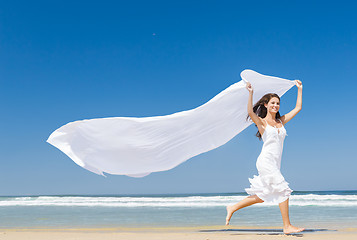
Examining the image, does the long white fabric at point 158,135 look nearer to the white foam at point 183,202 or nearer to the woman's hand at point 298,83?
the woman's hand at point 298,83

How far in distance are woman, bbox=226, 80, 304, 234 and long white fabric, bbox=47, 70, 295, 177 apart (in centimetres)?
71

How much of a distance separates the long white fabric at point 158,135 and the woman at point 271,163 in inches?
27.8

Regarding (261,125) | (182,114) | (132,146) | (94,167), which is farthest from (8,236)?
(261,125)

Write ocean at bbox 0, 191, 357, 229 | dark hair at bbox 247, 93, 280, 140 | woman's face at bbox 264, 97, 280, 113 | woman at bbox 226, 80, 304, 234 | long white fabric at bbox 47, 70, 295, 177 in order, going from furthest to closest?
ocean at bbox 0, 191, 357, 229 < long white fabric at bbox 47, 70, 295, 177 < dark hair at bbox 247, 93, 280, 140 < woman's face at bbox 264, 97, 280, 113 < woman at bbox 226, 80, 304, 234

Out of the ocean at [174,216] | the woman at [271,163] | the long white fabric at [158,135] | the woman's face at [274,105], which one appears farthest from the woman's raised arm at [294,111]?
the ocean at [174,216]

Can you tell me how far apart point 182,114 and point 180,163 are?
813mm

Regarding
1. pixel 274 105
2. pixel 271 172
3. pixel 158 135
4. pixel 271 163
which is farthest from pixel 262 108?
pixel 158 135

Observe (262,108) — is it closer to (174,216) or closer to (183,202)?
(174,216)

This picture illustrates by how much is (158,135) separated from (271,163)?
191 cm

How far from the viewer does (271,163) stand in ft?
18.9

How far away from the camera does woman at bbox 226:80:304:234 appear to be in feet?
18.7

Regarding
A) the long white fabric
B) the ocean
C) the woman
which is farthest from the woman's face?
the ocean

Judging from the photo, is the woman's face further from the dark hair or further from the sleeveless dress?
the sleeveless dress

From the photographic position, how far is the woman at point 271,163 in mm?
5688
